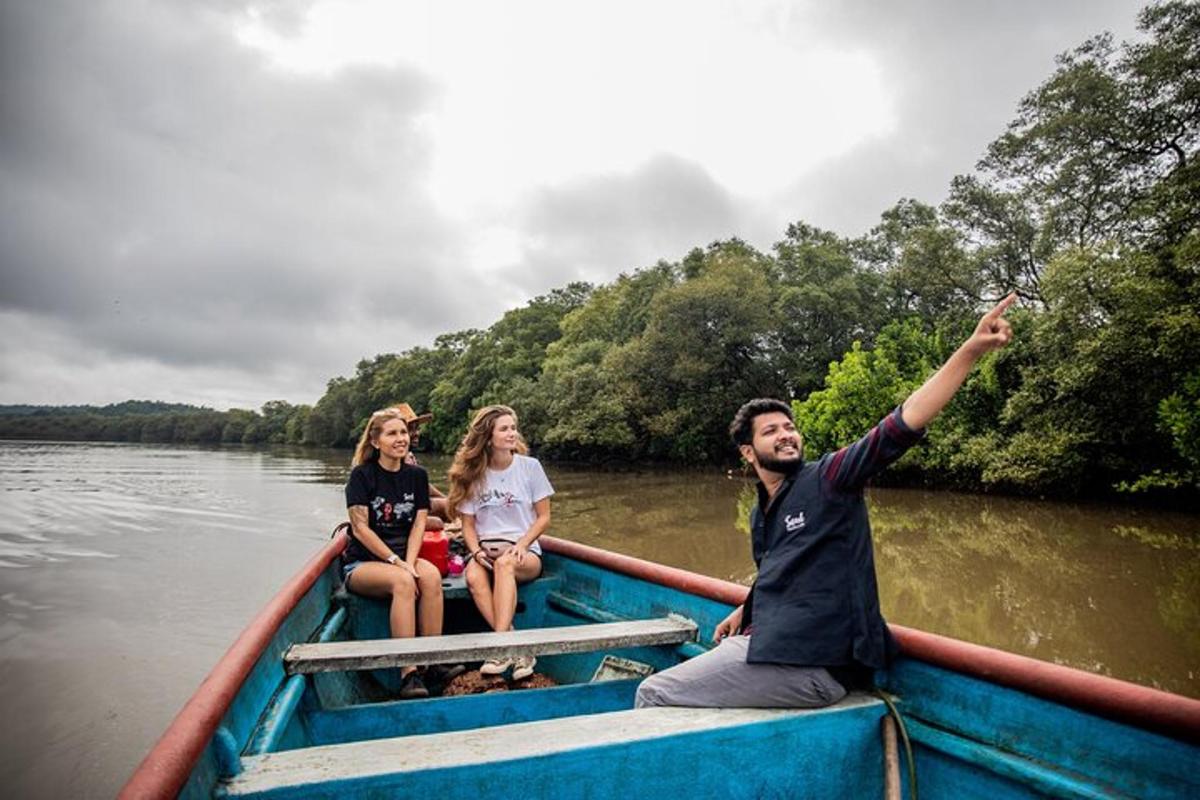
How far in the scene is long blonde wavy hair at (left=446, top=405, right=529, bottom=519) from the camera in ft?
13.4

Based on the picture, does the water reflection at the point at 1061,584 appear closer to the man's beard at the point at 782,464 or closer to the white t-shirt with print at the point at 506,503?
the white t-shirt with print at the point at 506,503

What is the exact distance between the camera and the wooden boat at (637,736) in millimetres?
1562

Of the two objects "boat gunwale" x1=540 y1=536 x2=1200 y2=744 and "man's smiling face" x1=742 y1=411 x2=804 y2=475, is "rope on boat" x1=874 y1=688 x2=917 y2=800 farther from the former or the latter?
"man's smiling face" x1=742 y1=411 x2=804 y2=475

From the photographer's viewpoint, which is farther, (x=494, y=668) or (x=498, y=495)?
(x=498, y=495)

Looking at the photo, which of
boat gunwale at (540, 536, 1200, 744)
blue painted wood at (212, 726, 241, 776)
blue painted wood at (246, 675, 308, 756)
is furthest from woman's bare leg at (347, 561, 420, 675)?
boat gunwale at (540, 536, 1200, 744)

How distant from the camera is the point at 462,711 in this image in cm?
272

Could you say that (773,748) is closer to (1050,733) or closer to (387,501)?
(1050,733)

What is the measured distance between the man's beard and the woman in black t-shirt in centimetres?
215

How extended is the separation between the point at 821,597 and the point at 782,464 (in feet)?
1.59

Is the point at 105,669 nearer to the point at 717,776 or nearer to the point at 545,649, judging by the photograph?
the point at 545,649

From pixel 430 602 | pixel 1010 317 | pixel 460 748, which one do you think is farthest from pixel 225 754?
pixel 1010 317

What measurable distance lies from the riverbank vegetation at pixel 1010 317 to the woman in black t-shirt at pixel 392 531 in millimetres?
13113

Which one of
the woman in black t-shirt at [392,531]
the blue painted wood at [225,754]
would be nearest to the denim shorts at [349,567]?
the woman in black t-shirt at [392,531]

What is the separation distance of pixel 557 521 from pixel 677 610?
11.2 meters
